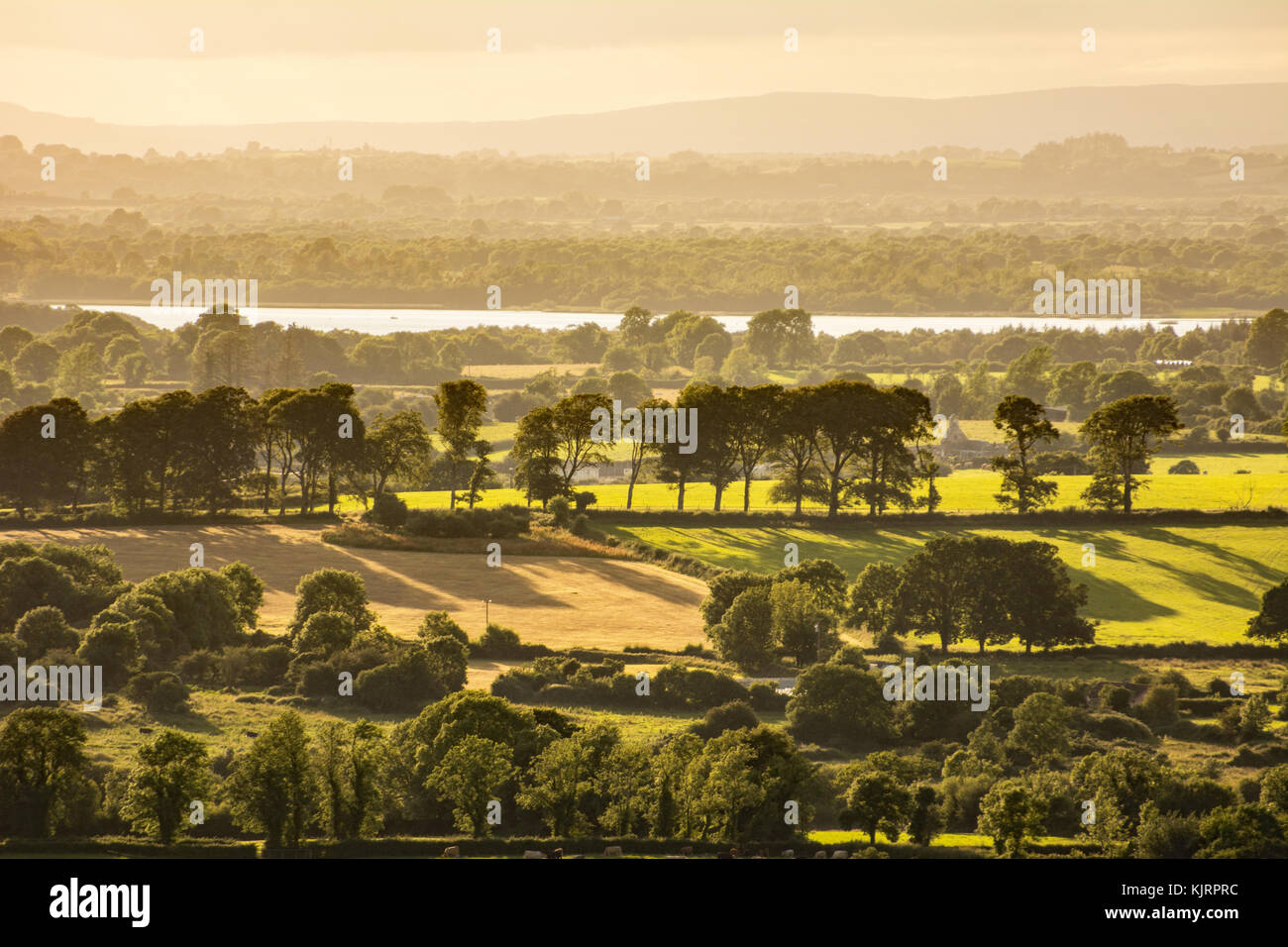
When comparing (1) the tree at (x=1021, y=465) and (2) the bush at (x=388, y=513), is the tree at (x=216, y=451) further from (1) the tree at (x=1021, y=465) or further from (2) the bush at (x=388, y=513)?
(1) the tree at (x=1021, y=465)

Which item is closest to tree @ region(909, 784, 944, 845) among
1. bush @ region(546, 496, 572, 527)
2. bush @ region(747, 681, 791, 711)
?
bush @ region(747, 681, 791, 711)

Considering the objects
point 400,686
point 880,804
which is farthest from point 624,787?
point 400,686

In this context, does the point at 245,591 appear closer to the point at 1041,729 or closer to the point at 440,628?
the point at 440,628

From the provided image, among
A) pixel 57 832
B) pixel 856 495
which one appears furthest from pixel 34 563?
pixel 856 495

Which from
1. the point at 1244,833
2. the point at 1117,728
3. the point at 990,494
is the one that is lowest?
the point at 1117,728

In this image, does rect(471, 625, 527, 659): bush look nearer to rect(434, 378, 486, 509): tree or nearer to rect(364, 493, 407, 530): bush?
rect(364, 493, 407, 530): bush
